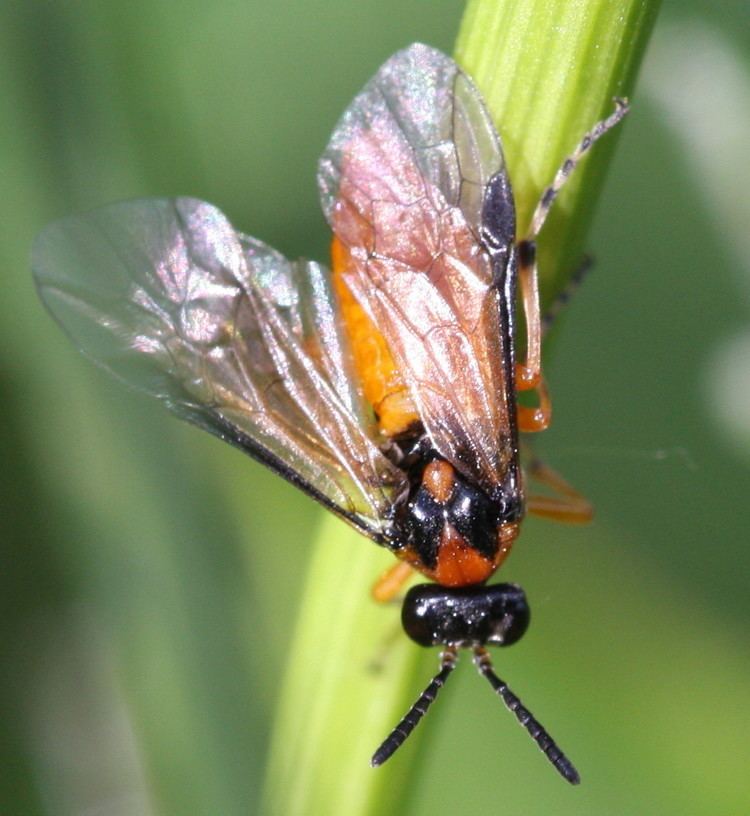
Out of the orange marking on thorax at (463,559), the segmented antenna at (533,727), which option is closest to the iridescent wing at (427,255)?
the orange marking on thorax at (463,559)

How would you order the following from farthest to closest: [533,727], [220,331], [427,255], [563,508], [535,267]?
[563,508], [220,331], [427,255], [533,727], [535,267]

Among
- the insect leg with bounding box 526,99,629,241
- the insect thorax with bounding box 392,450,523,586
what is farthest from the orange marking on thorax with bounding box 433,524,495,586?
the insect leg with bounding box 526,99,629,241

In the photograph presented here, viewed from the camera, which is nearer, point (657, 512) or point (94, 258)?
point (94, 258)

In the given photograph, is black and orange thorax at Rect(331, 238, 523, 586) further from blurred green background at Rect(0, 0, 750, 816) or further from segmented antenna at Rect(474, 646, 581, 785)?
blurred green background at Rect(0, 0, 750, 816)

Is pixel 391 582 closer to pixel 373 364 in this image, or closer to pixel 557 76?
pixel 373 364

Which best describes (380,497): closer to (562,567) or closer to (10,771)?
(562,567)

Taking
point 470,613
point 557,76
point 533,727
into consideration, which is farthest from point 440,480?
point 557,76

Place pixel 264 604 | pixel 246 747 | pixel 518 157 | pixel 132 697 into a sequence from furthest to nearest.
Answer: pixel 132 697
pixel 264 604
pixel 246 747
pixel 518 157

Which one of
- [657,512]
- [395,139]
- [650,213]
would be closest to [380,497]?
[395,139]
